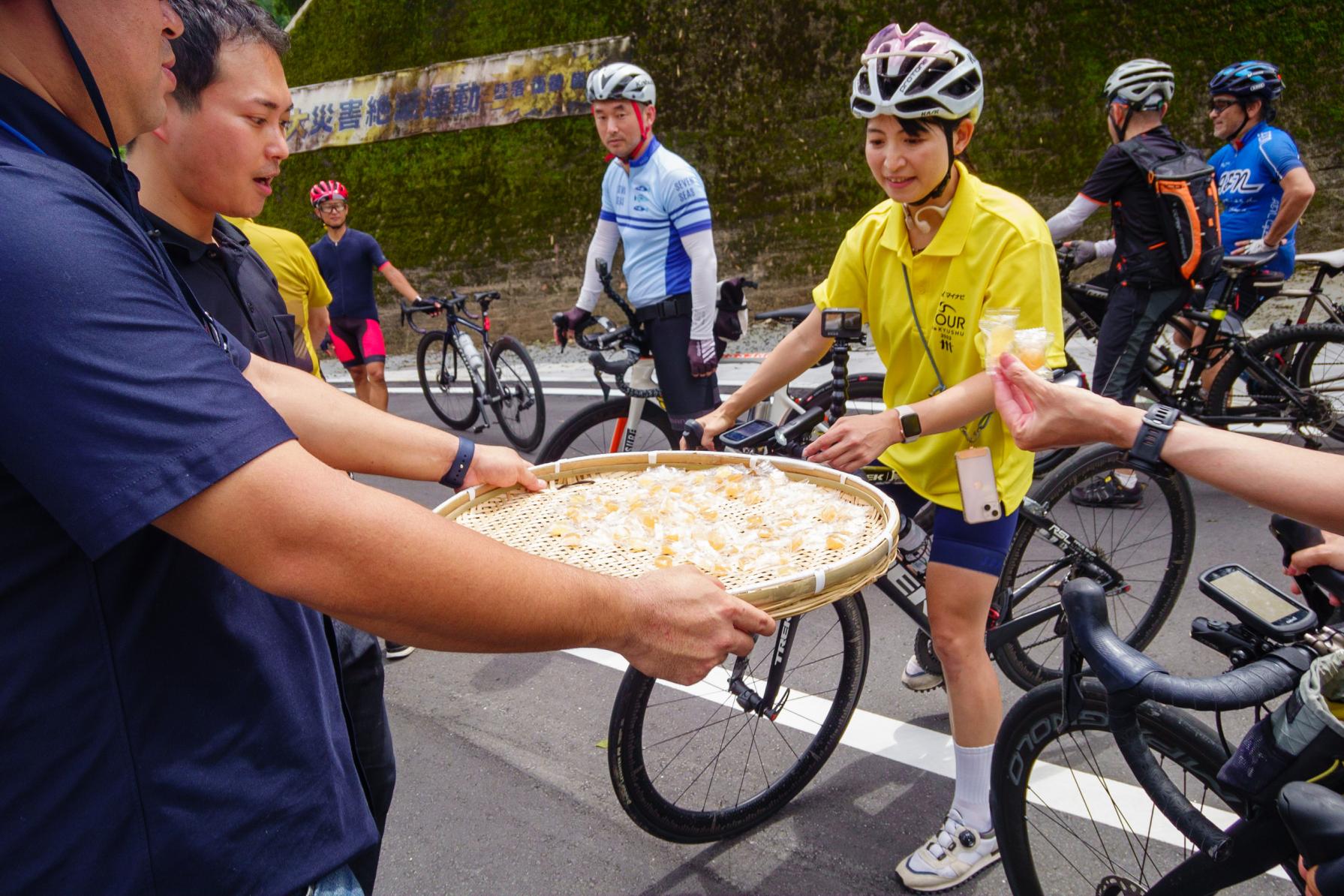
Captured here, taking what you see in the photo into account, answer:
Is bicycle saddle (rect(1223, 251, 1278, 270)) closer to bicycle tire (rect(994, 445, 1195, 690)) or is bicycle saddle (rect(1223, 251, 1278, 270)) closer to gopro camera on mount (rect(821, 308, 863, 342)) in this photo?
bicycle tire (rect(994, 445, 1195, 690))

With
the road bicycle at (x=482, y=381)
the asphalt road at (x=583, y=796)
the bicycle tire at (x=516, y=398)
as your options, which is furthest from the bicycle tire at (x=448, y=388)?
the asphalt road at (x=583, y=796)

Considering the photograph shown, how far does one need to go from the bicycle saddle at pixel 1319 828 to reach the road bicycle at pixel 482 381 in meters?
6.71

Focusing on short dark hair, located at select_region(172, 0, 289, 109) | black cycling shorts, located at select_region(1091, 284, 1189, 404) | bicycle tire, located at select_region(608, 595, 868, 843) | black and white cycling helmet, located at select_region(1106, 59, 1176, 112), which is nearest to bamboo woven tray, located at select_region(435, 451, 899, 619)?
bicycle tire, located at select_region(608, 595, 868, 843)

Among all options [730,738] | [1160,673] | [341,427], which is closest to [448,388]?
[730,738]

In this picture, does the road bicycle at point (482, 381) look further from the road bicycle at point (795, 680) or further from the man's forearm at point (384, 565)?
the man's forearm at point (384, 565)

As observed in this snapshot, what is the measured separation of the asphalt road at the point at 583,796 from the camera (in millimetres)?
2871

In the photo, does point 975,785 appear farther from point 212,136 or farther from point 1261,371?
point 1261,371

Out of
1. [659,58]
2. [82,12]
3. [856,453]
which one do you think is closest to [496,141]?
[659,58]

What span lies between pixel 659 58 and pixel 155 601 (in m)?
12.6

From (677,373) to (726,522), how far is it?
3.27 metres

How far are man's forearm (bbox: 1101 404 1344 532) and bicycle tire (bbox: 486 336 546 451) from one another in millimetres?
6418

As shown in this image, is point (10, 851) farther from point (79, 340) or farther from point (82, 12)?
point (82, 12)

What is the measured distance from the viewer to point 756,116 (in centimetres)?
1219

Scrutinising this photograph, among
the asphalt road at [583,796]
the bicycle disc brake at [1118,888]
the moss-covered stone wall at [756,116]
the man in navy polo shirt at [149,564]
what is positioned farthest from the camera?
the moss-covered stone wall at [756,116]
